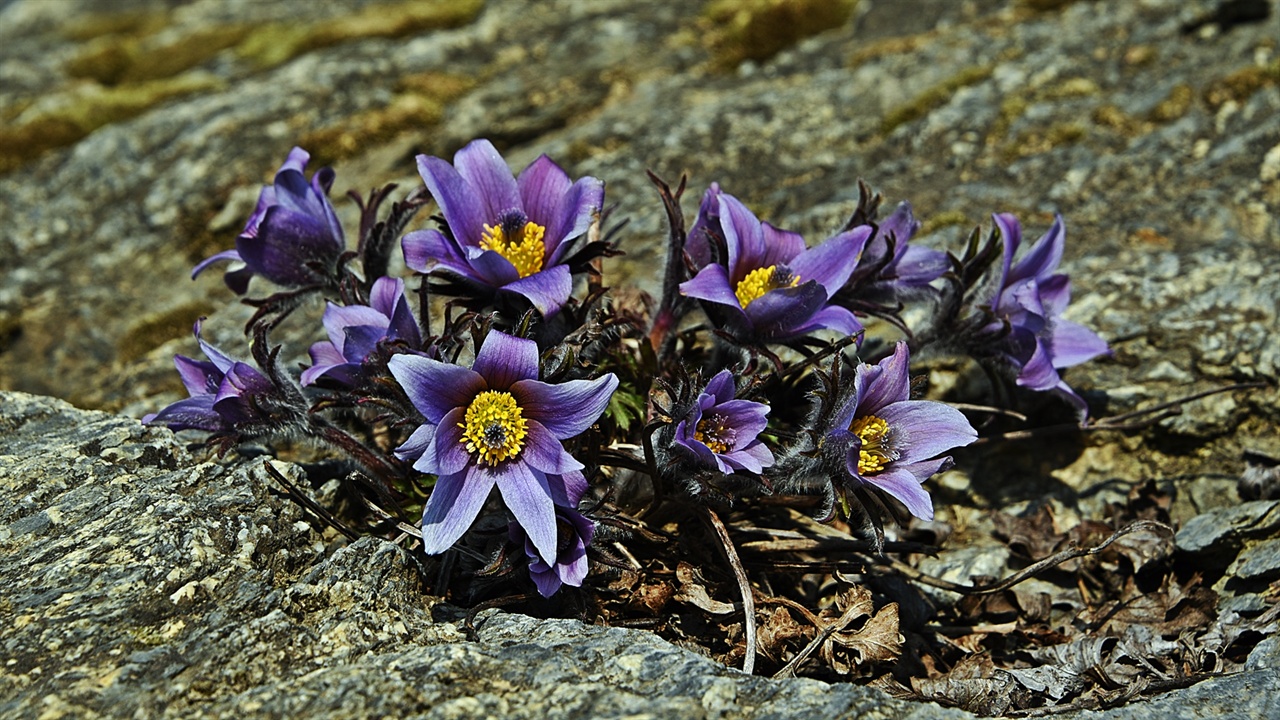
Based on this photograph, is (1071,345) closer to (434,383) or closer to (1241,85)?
(434,383)

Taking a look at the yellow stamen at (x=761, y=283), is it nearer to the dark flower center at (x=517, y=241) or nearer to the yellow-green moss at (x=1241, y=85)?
the dark flower center at (x=517, y=241)

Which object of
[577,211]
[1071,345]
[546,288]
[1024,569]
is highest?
[577,211]

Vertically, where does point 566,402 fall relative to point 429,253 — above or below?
below

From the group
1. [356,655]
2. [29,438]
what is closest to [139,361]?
[29,438]

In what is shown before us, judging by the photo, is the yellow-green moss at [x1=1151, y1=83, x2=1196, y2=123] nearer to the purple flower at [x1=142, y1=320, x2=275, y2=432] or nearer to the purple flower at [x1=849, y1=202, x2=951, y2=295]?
the purple flower at [x1=849, y1=202, x2=951, y2=295]

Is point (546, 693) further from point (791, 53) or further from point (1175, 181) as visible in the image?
point (791, 53)

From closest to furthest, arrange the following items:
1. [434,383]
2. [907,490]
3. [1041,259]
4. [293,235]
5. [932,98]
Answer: [434,383]
[907,490]
[293,235]
[1041,259]
[932,98]

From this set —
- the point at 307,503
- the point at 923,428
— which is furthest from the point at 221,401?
the point at 923,428
